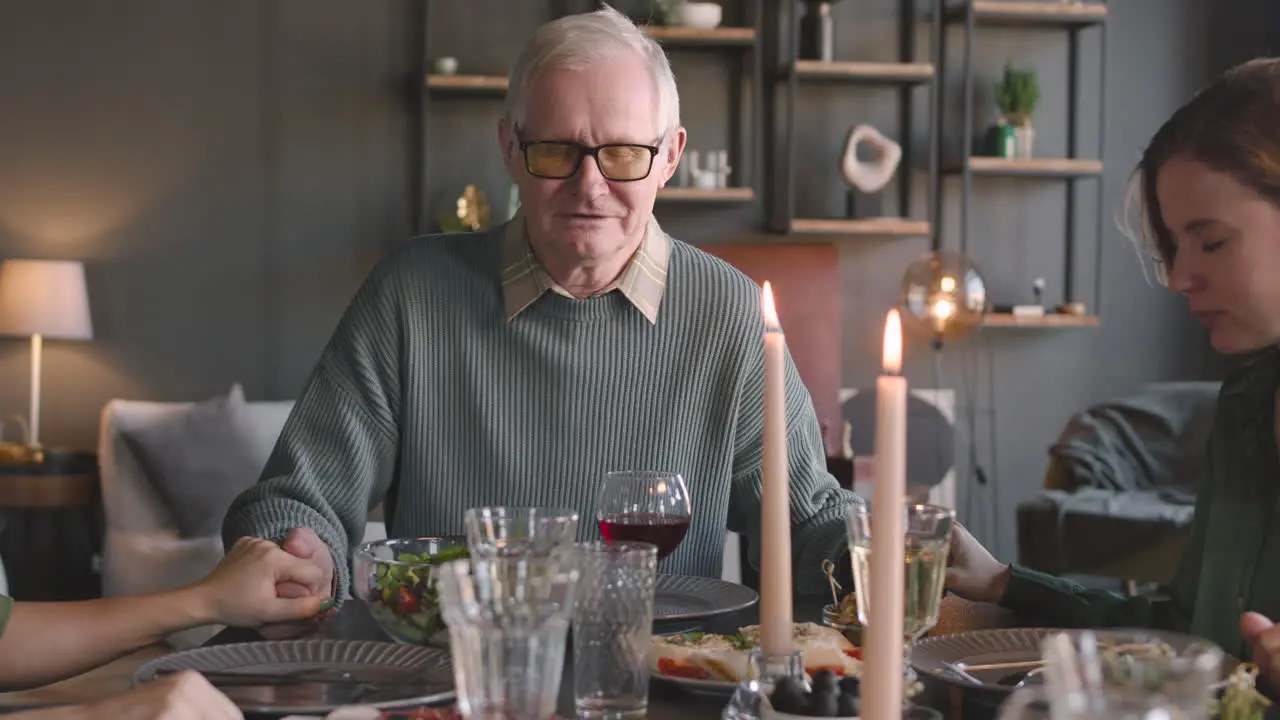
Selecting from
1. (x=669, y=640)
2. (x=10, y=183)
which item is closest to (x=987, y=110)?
(x=10, y=183)

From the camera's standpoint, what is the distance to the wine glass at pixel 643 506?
1485 millimetres

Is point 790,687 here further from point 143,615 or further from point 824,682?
point 143,615

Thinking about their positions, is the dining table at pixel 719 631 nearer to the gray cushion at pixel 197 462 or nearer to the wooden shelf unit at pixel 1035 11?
the gray cushion at pixel 197 462

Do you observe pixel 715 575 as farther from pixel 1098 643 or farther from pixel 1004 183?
pixel 1004 183

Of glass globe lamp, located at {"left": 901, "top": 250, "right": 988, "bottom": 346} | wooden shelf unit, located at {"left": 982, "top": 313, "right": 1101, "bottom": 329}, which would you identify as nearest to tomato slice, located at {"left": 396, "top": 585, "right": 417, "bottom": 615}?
glass globe lamp, located at {"left": 901, "top": 250, "right": 988, "bottom": 346}

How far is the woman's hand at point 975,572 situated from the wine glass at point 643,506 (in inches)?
12.1

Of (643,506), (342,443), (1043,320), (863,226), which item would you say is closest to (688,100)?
(863,226)

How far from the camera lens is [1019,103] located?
5762 millimetres

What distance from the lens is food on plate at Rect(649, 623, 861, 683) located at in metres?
1.20

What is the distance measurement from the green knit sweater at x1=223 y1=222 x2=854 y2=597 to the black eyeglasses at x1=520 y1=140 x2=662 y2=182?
204mm

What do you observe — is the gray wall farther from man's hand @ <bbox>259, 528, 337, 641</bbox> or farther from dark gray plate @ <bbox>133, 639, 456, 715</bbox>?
dark gray plate @ <bbox>133, 639, 456, 715</bbox>

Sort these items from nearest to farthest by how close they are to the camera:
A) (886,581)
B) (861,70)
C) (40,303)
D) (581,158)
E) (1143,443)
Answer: (886,581)
(581,158)
(40,303)
(1143,443)
(861,70)

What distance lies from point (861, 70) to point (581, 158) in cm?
388

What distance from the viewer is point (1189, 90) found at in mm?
6137
